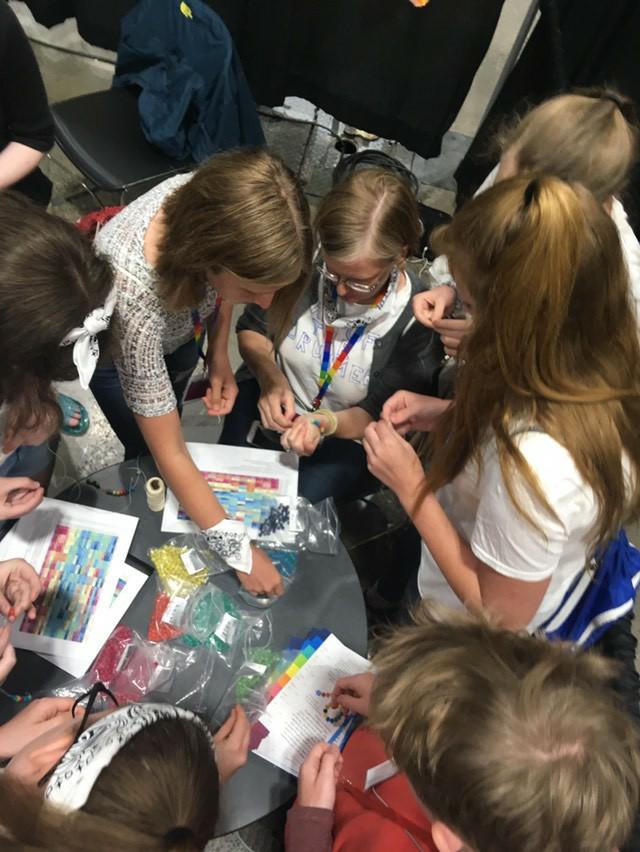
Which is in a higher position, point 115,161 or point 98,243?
point 98,243

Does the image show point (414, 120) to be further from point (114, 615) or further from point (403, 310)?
point (114, 615)

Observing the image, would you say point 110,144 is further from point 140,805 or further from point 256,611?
point 140,805

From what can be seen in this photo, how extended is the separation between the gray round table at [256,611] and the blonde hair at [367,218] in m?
0.79

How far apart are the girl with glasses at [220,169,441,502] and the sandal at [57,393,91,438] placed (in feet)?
2.70

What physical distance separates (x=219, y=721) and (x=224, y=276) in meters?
1.02

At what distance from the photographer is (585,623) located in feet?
4.82

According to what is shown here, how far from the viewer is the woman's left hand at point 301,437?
1875mm

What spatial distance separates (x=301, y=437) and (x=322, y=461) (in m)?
0.27

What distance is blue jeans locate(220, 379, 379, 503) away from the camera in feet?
6.84

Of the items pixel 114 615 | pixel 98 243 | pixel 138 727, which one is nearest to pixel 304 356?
pixel 98 243

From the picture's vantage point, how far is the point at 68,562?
1566 millimetres

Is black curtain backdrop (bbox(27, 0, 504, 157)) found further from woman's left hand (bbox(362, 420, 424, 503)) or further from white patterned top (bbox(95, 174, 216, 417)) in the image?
woman's left hand (bbox(362, 420, 424, 503))

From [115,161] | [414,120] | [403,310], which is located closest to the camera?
[403,310]

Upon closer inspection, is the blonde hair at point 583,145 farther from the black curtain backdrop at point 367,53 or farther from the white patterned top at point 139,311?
the black curtain backdrop at point 367,53
